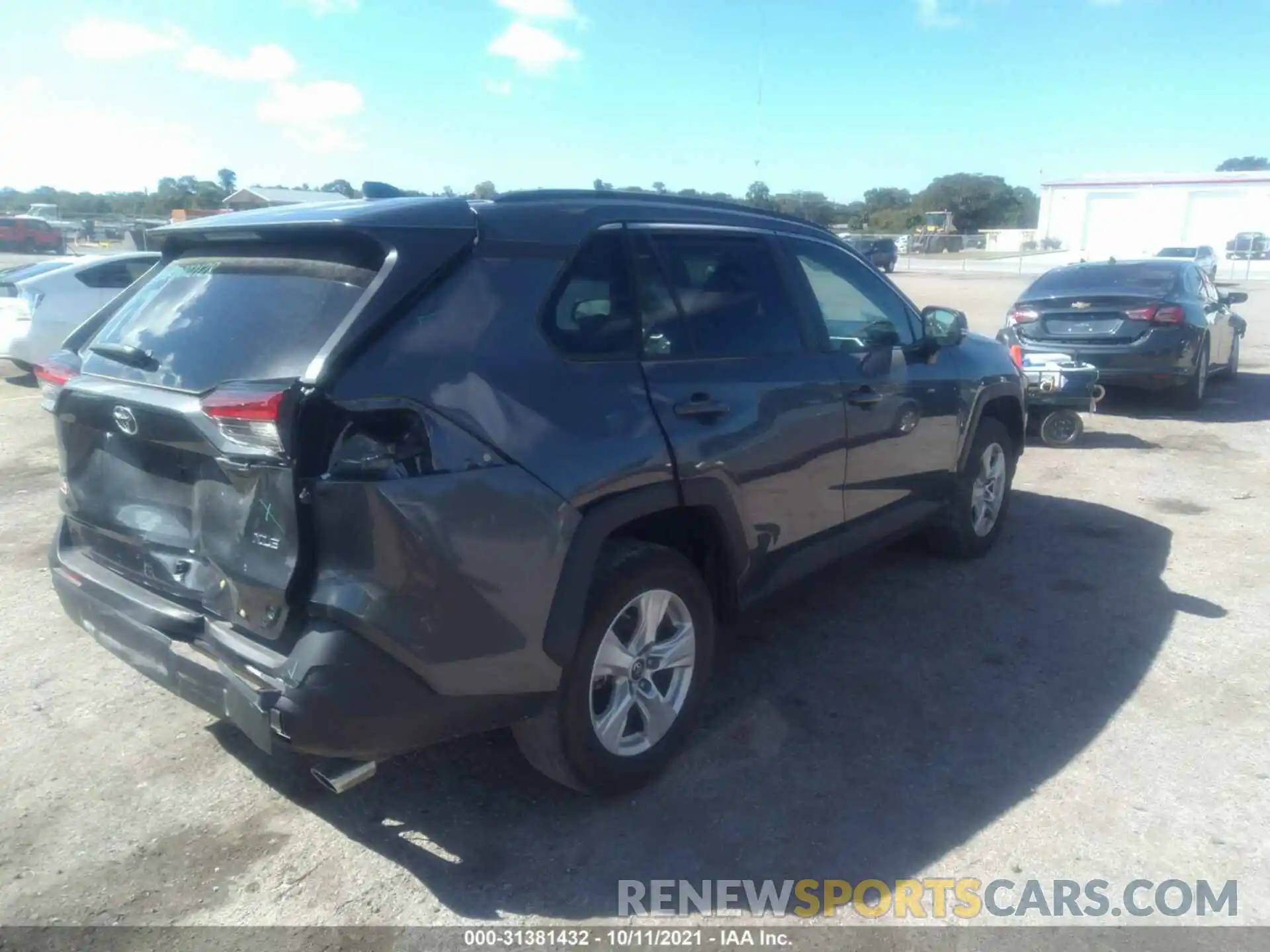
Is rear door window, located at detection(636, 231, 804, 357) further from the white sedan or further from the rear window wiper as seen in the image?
the white sedan

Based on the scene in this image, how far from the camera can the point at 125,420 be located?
2.98 metres

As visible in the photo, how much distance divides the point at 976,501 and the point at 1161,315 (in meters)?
5.49

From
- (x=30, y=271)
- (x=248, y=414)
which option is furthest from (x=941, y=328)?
(x=30, y=271)

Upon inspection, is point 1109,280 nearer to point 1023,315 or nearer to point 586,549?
point 1023,315

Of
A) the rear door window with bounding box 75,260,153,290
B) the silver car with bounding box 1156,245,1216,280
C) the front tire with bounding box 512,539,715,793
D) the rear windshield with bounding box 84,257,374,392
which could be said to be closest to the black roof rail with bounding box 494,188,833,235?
the rear windshield with bounding box 84,257,374,392

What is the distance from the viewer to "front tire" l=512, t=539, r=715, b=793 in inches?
122

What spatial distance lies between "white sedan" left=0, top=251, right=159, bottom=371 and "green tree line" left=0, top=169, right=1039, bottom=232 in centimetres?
265

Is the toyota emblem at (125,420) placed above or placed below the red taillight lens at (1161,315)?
above

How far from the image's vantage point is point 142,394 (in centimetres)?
295

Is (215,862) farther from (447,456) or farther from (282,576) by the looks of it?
(447,456)

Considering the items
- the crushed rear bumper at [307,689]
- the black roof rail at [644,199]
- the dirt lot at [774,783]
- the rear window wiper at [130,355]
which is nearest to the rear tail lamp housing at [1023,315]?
the dirt lot at [774,783]

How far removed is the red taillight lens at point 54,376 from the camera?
338 cm

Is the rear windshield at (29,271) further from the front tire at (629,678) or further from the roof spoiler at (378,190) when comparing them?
the front tire at (629,678)

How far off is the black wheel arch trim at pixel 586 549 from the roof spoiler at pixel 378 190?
4.43 feet
